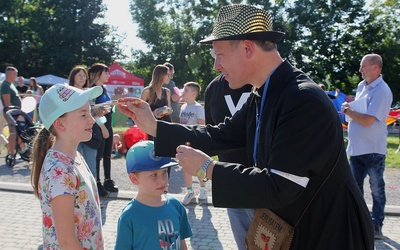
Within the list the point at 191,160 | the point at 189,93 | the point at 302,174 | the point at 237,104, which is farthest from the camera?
the point at 189,93

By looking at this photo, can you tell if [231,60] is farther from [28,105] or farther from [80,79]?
[28,105]

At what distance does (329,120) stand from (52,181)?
59.4 inches

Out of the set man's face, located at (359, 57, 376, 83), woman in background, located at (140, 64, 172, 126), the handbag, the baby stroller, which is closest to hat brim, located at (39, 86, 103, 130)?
the handbag

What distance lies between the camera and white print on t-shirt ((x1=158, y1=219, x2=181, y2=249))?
2.66m

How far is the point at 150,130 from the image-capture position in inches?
104

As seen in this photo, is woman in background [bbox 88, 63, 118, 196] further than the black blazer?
Yes

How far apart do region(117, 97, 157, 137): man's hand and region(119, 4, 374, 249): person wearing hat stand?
702mm

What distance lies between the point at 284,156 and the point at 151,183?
133 centimetres

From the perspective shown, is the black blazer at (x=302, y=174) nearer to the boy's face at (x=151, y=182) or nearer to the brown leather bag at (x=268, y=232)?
the brown leather bag at (x=268, y=232)

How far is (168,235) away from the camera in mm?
2695

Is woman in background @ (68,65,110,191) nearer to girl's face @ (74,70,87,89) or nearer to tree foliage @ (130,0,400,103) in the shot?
girl's face @ (74,70,87,89)

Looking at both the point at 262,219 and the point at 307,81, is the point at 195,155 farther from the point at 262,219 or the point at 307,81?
the point at 307,81

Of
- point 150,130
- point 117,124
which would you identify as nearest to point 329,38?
point 117,124

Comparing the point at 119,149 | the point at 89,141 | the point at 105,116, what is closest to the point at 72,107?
the point at 89,141
